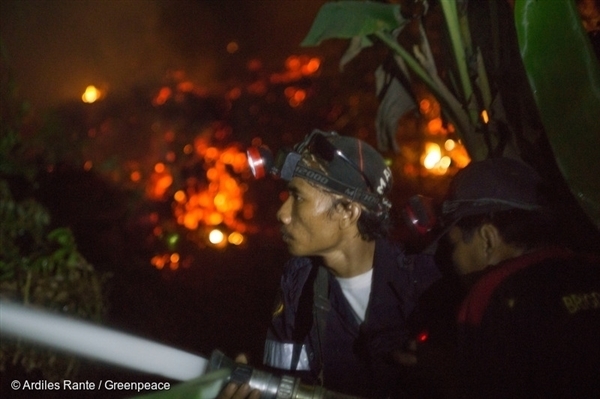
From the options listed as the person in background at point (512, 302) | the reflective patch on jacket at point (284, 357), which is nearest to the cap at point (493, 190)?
the person in background at point (512, 302)

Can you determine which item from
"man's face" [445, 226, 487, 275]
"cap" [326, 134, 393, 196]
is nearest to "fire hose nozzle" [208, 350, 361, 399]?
"man's face" [445, 226, 487, 275]

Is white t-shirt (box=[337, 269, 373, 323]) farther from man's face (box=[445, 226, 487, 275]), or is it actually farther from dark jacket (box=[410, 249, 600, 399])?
dark jacket (box=[410, 249, 600, 399])

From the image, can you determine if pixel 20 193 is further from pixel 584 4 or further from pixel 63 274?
pixel 584 4

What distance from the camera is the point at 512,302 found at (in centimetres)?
204

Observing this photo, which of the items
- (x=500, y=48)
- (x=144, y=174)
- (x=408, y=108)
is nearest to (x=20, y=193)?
(x=144, y=174)

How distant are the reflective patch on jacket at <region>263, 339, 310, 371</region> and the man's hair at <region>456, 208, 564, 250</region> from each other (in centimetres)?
127

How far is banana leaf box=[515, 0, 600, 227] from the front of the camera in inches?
110

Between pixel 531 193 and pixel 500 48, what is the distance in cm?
132

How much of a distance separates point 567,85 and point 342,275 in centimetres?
154

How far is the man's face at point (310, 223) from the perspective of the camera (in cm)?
326

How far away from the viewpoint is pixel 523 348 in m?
1.97

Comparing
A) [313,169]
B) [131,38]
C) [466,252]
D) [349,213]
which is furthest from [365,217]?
[131,38]

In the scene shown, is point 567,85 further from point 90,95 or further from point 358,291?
point 90,95

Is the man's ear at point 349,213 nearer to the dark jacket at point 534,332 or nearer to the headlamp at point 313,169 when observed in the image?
the headlamp at point 313,169
